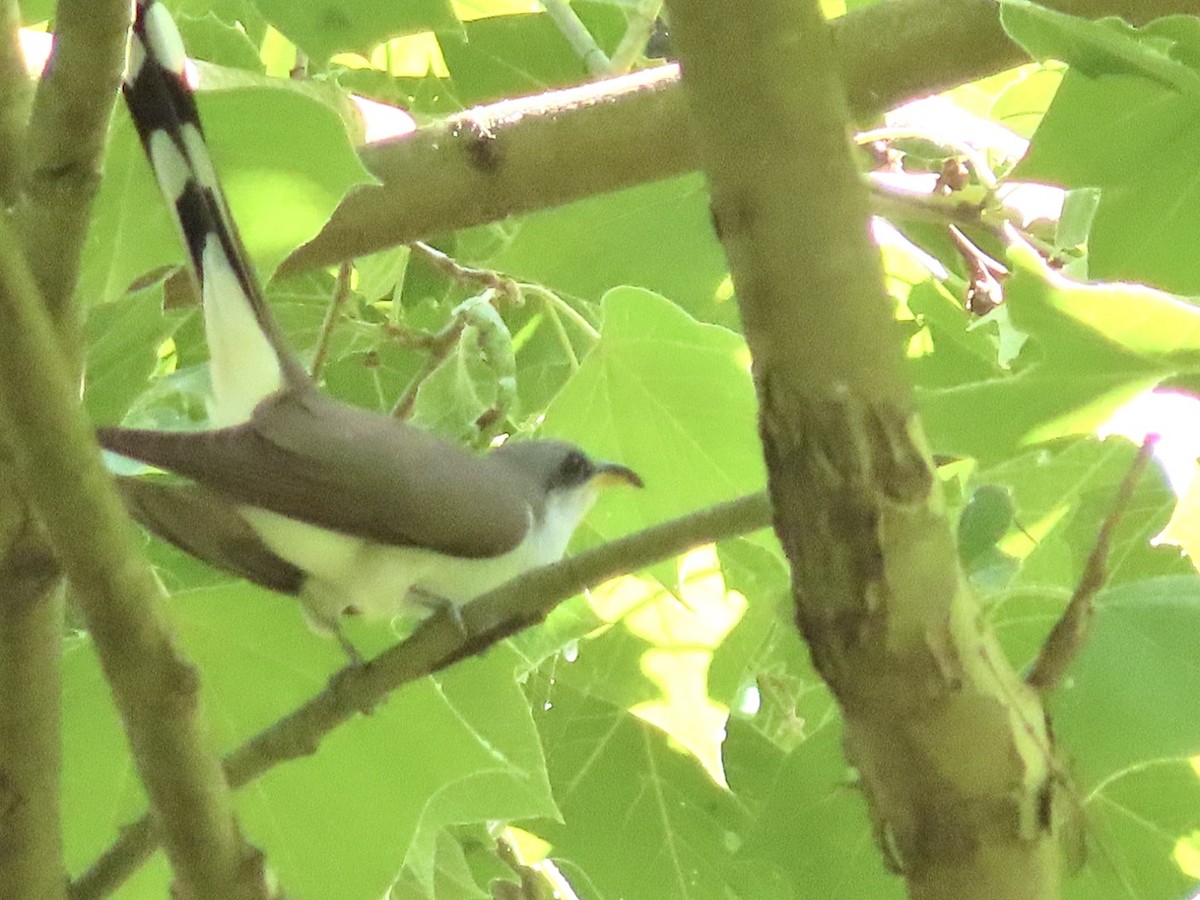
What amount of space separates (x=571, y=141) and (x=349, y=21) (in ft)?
0.51

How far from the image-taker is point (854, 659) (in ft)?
1.72

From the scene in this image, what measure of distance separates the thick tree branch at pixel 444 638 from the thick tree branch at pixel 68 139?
21cm

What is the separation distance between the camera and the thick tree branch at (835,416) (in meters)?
0.51

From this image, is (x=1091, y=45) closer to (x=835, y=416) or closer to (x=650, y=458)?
(x=835, y=416)

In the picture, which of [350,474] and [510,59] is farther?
[510,59]

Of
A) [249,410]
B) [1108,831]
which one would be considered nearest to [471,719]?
[249,410]

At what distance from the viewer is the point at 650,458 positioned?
1.14 metres

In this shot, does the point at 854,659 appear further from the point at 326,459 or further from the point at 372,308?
the point at 372,308

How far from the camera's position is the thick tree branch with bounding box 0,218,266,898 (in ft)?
1.73

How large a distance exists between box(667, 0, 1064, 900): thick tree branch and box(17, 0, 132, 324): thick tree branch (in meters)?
0.23

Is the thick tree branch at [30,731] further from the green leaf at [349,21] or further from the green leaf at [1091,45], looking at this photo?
the green leaf at [1091,45]

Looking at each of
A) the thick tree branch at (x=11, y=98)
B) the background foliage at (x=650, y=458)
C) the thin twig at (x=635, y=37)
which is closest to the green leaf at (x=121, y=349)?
the background foliage at (x=650, y=458)

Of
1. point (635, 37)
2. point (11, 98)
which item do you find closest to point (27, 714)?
point (11, 98)

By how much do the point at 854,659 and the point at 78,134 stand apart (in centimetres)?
37
